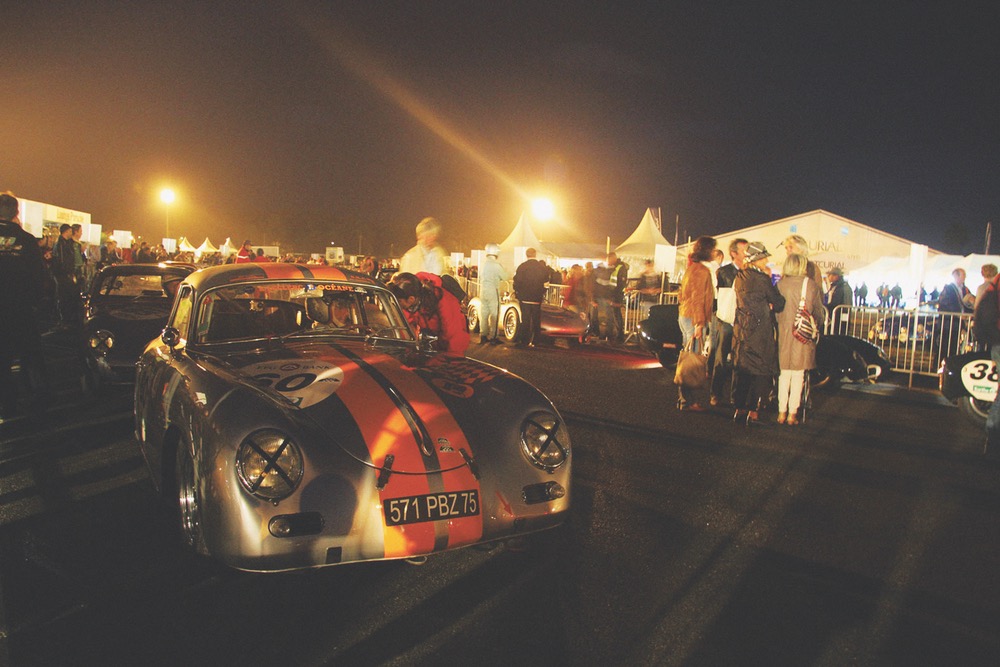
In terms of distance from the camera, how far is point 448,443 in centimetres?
333

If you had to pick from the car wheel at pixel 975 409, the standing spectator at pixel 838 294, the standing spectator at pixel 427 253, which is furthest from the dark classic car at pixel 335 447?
the standing spectator at pixel 838 294

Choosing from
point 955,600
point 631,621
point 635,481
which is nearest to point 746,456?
point 635,481

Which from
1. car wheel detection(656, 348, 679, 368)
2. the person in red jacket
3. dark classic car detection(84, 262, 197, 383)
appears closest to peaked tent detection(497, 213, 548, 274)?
car wheel detection(656, 348, 679, 368)

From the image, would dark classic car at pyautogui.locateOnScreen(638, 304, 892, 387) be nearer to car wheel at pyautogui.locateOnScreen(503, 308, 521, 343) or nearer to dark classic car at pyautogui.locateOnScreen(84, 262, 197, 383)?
car wheel at pyautogui.locateOnScreen(503, 308, 521, 343)

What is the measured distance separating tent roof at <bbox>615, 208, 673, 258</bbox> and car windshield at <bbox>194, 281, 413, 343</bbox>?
1883cm

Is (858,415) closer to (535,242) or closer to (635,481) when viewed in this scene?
(635,481)

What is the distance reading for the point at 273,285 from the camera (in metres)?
4.56

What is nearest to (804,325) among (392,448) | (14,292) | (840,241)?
(392,448)

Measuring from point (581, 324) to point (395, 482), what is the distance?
11.3 metres

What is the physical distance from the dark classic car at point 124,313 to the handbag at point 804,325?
20.8 ft

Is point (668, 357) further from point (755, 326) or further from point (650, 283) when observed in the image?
point (755, 326)

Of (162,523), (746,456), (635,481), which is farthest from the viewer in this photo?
(746,456)

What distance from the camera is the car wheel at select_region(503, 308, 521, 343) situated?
13930 millimetres

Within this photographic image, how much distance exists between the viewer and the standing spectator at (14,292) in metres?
6.58
